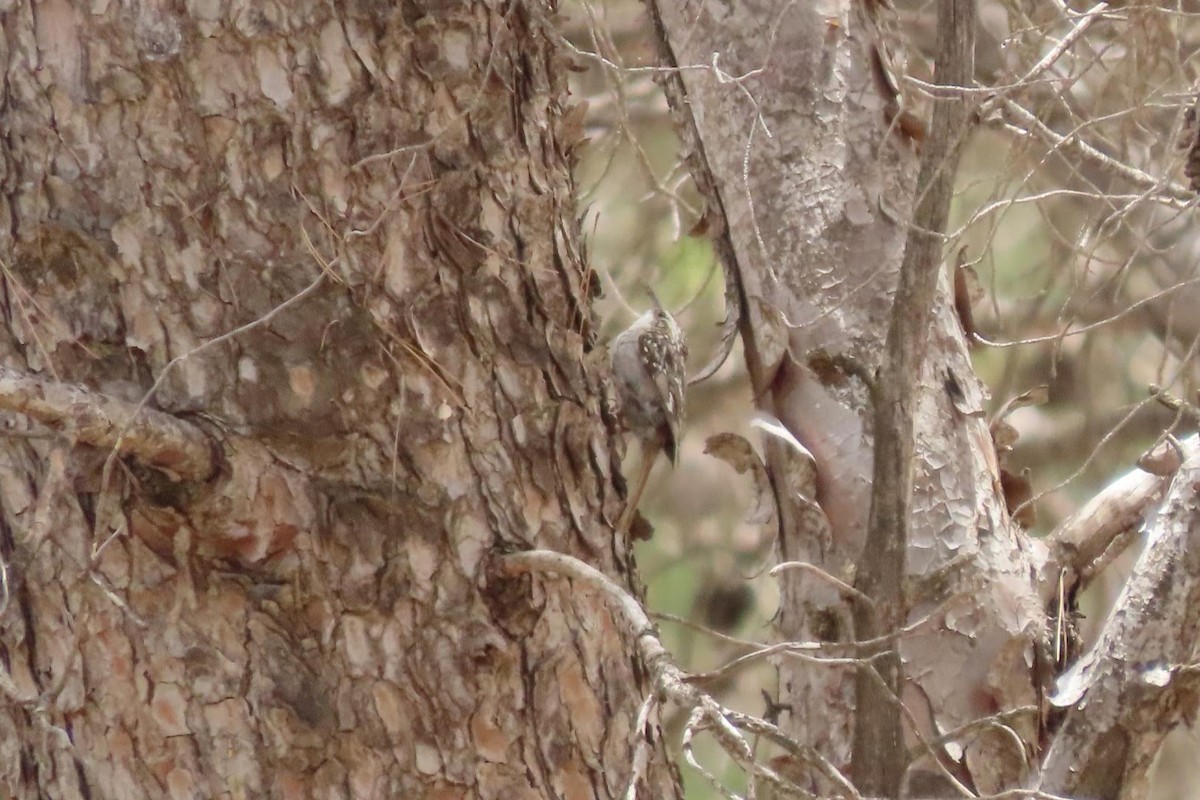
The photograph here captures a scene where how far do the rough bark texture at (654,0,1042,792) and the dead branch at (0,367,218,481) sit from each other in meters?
0.97

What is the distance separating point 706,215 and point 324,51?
1.01m

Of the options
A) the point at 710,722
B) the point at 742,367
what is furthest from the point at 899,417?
the point at 742,367

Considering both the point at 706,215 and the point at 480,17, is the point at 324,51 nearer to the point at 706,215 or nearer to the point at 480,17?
the point at 480,17

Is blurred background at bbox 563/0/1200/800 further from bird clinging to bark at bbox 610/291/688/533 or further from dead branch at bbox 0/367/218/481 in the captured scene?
dead branch at bbox 0/367/218/481

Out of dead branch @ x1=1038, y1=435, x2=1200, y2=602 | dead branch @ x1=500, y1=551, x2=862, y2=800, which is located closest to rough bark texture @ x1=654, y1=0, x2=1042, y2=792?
dead branch @ x1=1038, y1=435, x2=1200, y2=602

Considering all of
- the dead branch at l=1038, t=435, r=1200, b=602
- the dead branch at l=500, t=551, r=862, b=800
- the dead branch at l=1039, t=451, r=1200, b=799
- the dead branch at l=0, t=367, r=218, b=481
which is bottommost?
the dead branch at l=500, t=551, r=862, b=800

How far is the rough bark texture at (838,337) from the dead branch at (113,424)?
97cm

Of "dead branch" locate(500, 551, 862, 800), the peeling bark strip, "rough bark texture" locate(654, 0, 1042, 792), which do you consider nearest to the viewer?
"dead branch" locate(500, 551, 862, 800)

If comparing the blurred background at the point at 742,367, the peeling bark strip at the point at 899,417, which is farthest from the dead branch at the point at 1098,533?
the blurred background at the point at 742,367

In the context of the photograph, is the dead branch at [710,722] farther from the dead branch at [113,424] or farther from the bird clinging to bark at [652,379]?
the bird clinging to bark at [652,379]

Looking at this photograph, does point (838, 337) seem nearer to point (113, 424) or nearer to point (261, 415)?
point (261, 415)

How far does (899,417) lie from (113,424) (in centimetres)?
79

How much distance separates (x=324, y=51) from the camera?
1.47 meters

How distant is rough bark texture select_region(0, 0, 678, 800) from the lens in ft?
4.62
